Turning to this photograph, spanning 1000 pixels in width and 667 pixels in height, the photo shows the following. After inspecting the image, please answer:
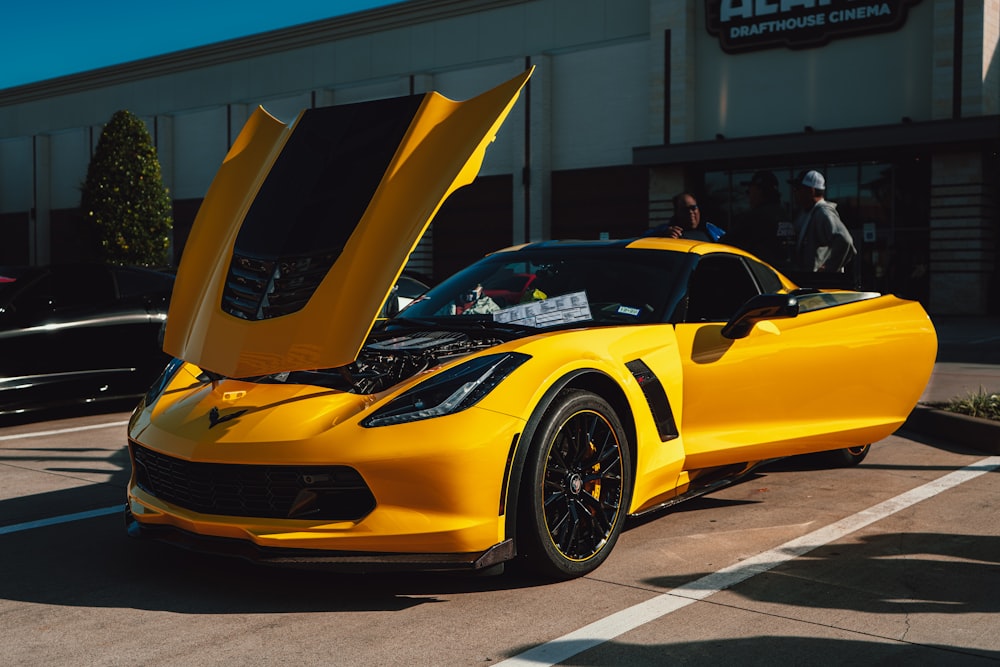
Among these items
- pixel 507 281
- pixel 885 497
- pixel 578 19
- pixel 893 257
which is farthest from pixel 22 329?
pixel 578 19

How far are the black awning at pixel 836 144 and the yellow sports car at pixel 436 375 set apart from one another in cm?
2018

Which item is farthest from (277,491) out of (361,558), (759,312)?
(759,312)

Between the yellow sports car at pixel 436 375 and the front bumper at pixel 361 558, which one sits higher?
the yellow sports car at pixel 436 375

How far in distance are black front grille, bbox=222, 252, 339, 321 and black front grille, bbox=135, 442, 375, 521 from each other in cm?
76

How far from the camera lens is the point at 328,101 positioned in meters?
36.9

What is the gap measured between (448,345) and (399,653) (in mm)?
1500

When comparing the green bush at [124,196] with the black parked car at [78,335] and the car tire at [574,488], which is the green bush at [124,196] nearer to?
the black parked car at [78,335]

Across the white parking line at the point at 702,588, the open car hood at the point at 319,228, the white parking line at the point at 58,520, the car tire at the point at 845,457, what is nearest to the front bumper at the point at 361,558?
the white parking line at the point at 702,588

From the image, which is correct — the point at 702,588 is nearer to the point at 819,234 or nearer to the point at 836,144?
the point at 819,234

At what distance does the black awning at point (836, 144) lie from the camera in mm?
23766

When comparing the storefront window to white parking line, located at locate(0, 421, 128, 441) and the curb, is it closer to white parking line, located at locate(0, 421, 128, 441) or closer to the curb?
the curb

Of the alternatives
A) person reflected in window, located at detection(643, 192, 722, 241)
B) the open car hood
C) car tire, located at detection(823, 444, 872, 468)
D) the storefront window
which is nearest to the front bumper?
the open car hood

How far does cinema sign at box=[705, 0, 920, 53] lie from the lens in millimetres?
25562

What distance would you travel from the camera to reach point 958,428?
7332 mm
